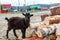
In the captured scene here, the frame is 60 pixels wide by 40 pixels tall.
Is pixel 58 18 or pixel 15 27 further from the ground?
pixel 58 18

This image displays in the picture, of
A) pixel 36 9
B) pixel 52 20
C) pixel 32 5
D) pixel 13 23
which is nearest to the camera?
pixel 52 20

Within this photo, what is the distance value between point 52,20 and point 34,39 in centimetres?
84

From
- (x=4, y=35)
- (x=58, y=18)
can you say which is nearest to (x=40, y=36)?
(x=58, y=18)

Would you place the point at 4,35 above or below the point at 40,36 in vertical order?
below

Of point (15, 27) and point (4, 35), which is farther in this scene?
point (4, 35)

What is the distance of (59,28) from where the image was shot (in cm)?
475

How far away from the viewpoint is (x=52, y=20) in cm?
538

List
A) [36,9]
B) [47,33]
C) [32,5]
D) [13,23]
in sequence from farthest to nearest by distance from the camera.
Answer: [36,9]
[32,5]
[13,23]
[47,33]

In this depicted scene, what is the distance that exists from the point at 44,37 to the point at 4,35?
215cm

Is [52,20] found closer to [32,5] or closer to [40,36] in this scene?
[40,36]

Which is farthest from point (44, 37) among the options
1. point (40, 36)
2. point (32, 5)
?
point (32, 5)

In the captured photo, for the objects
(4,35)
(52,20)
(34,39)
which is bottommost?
(4,35)

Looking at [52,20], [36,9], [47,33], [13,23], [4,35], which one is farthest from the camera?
[36,9]

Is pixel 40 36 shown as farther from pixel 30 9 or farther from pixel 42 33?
pixel 30 9
